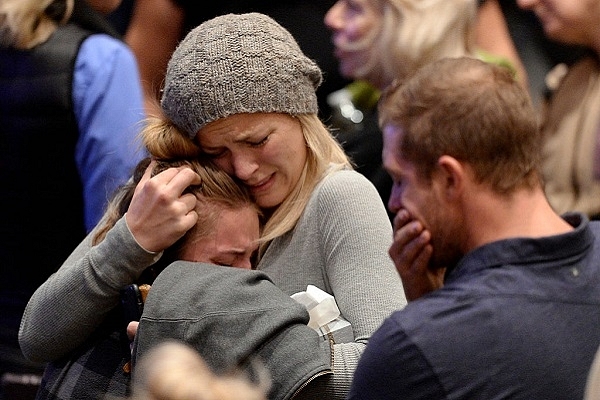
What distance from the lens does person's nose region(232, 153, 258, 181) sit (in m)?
2.59

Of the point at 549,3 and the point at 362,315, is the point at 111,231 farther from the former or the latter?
the point at 549,3

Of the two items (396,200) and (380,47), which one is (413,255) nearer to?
(396,200)

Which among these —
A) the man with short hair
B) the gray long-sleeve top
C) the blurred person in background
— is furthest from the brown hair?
the blurred person in background

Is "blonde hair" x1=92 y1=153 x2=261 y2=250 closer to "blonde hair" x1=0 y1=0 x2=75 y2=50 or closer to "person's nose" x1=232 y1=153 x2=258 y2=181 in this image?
"person's nose" x1=232 y1=153 x2=258 y2=181

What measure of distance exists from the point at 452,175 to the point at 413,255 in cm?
18

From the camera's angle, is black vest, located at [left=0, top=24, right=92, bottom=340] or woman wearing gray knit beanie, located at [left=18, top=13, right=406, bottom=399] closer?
woman wearing gray knit beanie, located at [left=18, top=13, right=406, bottom=399]

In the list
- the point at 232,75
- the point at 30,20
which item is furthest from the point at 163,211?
the point at 30,20

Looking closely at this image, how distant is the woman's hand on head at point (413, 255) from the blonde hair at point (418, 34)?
1814mm

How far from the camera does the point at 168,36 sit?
4809mm

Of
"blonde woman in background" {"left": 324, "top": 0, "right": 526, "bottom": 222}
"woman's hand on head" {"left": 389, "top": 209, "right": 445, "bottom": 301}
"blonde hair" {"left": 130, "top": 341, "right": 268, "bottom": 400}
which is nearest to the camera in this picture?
"blonde hair" {"left": 130, "top": 341, "right": 268, "bottom": 400}

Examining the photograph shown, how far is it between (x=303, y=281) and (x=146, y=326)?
1.34 feet

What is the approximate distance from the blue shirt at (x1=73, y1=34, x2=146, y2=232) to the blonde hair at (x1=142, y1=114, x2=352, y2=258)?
85cm

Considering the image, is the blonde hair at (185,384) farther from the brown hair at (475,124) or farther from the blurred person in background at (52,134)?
the blurred person in background at (52,134)

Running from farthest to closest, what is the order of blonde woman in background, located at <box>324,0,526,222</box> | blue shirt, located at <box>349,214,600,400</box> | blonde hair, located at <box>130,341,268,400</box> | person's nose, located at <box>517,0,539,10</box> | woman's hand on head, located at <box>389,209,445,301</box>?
person's nose, located at <box>517,0,539,10</box>, blonde woman in background, located at <box>324,0,526,222</box>, woman's hand on head, located at <box>389,209,445,301</box>, blue shirt, located at <box>349,214,600,400</box>, blonde hair, located at <box>130,341,268,400</box>
